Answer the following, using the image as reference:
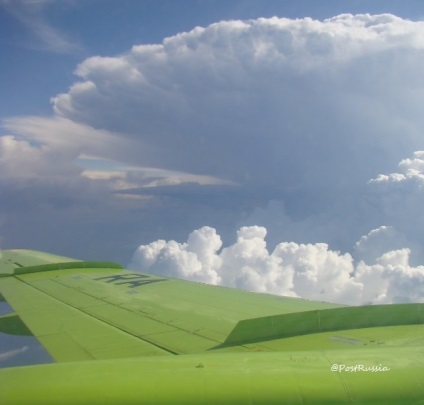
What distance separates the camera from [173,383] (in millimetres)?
4844

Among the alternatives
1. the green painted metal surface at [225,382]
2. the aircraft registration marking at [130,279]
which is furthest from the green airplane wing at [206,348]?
the aircraft registration marking at [130,279]

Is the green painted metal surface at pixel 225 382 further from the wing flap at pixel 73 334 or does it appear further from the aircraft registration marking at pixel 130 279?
the aircraft registration marking at pixel 130 279

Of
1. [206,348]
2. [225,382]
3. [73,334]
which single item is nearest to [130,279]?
[73,334]

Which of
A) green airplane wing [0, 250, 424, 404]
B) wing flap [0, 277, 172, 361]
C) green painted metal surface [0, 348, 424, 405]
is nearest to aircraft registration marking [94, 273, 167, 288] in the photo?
green airplane wing [0, 250, 424, 404]

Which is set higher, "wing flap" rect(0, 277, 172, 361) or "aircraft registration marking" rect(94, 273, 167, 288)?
"aircraft registration marking" rect(94, 273, 167, 288)

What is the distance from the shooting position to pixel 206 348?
7.38 m

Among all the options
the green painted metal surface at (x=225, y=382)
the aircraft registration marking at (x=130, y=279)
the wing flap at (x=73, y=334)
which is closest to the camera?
the green painted metal surface at (x=225, y=382)

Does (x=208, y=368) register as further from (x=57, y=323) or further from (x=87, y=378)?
(x=57, y=323)

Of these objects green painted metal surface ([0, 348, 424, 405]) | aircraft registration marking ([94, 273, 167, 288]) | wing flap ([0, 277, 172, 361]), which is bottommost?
wing flap ([0, 277, 172, 361])

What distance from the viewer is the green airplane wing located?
466 cm

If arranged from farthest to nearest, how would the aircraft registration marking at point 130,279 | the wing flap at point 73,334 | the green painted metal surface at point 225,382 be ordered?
the aircraft registration marking at point 130,279, the wing flap at point 73,334, the green painted metal surface at point 225,382

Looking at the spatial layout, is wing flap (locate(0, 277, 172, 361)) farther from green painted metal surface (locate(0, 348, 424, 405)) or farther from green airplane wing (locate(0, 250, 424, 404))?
green painted metal surface (locate(0, 348, 424, 405))

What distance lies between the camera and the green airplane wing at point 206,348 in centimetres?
466

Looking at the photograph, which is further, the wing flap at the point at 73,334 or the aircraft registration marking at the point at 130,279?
the aircraft registration marking at the point at 130,279
